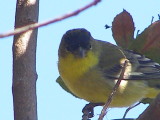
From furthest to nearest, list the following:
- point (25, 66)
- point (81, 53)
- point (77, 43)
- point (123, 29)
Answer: point (77, 43), point (81, 53), point (123, 29), point (25, 66)

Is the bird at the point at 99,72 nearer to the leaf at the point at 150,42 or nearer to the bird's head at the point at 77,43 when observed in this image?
the bird's head at the point at 77,43

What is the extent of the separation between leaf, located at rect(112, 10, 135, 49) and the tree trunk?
1084 millimetres

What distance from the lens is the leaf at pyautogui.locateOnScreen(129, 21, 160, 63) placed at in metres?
3.17

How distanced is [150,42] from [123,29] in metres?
0.32

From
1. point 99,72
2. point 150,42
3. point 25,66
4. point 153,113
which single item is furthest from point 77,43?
point 153,113

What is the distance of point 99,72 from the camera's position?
4.47 metres

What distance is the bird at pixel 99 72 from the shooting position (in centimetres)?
420

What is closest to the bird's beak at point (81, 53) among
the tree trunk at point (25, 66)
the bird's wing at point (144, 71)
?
the bird's wing at point (144, 71)

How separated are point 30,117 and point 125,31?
1.60 metres

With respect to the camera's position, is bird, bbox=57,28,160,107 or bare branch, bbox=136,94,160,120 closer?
bare branch, bbox=136,94,160,120

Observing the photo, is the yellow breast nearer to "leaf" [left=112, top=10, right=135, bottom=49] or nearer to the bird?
the bird

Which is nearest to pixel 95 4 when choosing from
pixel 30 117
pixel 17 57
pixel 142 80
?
pixel 30 117

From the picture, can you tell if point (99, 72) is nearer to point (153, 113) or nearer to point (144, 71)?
point (144, 71)

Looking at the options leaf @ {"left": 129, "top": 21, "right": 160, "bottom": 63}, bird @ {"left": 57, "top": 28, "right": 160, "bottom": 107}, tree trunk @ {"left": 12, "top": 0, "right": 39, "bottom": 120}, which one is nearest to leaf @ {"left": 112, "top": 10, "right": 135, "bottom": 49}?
leaf @ {"left": 129, "top": 21, "right": 160, "bottom": 63}
